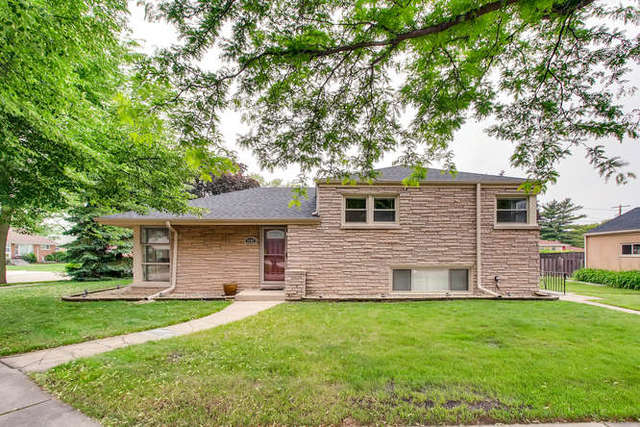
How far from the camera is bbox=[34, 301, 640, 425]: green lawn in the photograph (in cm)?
260

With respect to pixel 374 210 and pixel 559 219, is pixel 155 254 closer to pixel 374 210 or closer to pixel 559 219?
pixel 374 210

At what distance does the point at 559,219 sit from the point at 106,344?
4945 centimetres

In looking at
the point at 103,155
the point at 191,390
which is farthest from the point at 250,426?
the point at 103,155

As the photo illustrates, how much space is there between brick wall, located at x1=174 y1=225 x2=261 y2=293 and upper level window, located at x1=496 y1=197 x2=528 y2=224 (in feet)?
27.2

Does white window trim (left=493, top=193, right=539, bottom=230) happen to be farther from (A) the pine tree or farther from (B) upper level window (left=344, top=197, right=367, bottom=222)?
(A) the pine tree

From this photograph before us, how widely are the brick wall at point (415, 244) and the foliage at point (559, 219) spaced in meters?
37.3

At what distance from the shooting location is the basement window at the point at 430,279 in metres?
9.32

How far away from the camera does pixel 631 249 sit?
15.4 meters

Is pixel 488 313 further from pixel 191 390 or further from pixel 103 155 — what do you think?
pixel 103 155

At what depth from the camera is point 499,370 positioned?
346 centimetres

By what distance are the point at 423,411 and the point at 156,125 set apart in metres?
4.15

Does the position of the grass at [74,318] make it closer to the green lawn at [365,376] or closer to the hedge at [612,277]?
the green lawn at [365,376]

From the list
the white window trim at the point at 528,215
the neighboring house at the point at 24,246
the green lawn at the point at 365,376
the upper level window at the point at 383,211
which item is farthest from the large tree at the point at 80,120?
the neighboring house at the point at 24,246

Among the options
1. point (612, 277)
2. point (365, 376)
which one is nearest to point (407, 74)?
point (365, 376)
